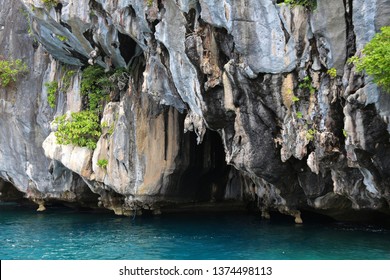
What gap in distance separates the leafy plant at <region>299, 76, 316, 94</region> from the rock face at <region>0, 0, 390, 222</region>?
0.13ft

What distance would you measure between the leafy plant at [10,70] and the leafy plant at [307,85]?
53.0ft

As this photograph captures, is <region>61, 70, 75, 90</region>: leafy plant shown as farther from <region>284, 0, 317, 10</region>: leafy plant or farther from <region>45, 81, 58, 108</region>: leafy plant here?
<region>284, 0, 317, 10</region>: leafy plant

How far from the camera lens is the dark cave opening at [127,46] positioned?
1765 cm

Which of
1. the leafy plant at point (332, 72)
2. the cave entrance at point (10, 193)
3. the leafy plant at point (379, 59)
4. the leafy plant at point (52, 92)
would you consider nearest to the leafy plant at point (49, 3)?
the leafy plant at point (52, 92)

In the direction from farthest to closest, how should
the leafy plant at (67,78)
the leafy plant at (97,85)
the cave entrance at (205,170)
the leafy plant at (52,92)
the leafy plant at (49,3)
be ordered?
the leafy plant at (52,92), the leafy plant at (67,78), the cave entrance at (205,170), the leafy plant at (97,85), the leafy plant at (49,3)

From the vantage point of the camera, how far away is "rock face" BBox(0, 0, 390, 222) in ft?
38.4

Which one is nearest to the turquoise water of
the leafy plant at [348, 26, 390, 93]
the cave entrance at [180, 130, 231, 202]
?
the cave entrance at [180, 130, 231, 202]

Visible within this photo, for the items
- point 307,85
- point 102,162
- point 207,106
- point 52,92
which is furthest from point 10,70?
point 307,85

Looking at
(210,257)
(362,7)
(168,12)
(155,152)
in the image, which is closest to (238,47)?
(168,12)

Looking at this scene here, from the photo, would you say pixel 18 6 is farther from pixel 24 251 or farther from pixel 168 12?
pixel 24 251

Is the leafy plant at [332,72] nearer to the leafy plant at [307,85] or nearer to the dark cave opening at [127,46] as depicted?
the leafy plant at [307,85]

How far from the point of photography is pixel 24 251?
46.7ft

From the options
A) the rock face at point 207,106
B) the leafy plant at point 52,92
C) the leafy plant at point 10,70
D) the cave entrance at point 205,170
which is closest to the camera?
the rock face at point 207,106

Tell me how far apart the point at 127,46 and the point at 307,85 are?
854 centimetres
